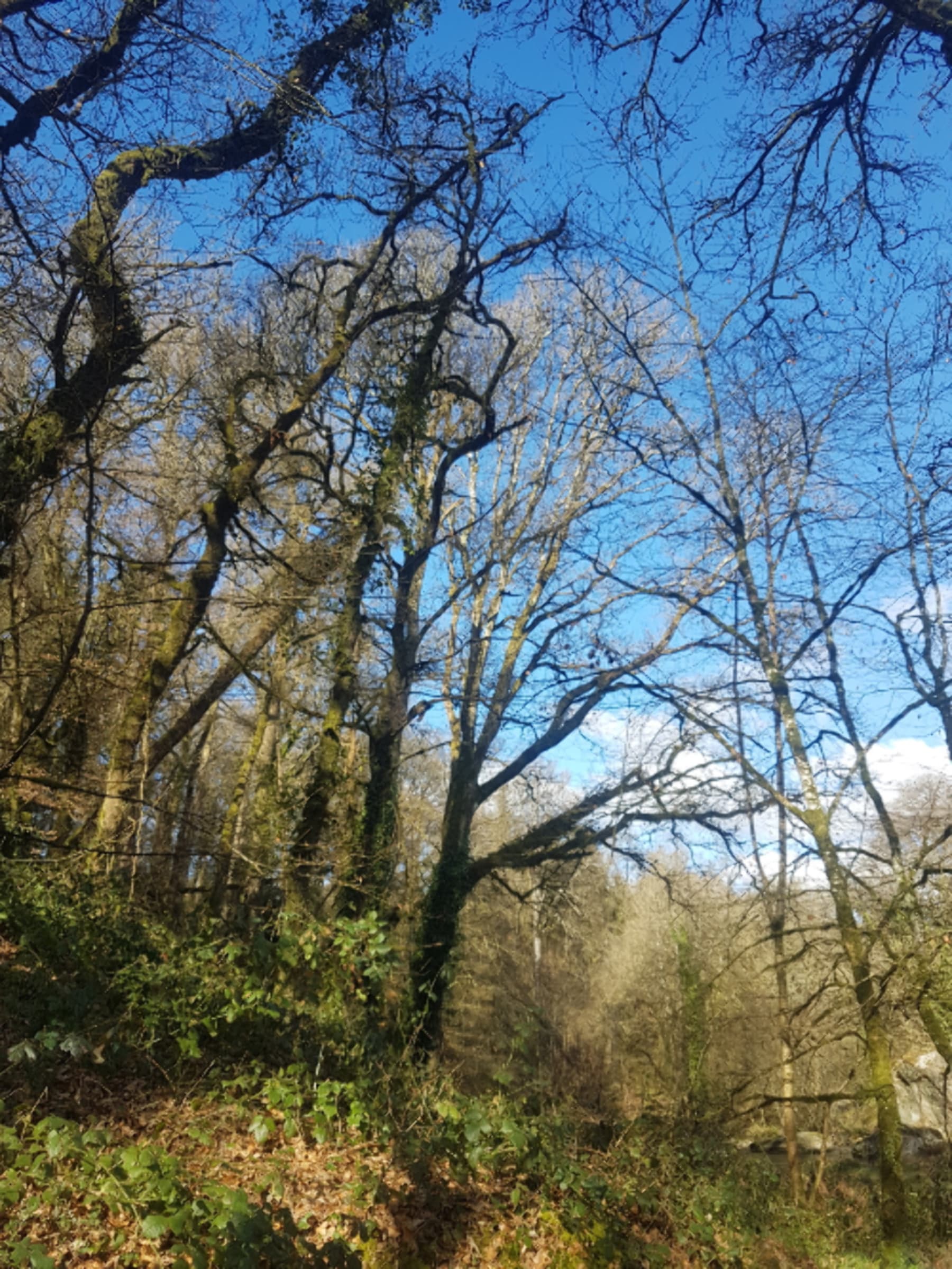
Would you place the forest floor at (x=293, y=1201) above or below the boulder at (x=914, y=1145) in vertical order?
above

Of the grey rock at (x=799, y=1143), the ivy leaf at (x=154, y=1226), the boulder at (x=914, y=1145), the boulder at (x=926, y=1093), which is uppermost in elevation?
the ivy leaf at (x=154, y=1226)

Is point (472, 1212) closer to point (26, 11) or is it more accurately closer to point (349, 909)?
point (349, 909)

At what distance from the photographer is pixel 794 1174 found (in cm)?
1048

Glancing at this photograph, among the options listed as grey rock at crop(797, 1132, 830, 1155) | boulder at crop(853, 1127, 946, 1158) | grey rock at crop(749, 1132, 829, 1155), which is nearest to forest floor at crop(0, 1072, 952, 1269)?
boulder at crop(853, 1127, 946, 1158)

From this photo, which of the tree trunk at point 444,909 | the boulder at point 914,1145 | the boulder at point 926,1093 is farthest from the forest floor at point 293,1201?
the boulder at point 914,1145

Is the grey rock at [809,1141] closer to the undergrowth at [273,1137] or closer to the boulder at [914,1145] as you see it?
the boulder at [914,1145]

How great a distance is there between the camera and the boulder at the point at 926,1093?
817 cm

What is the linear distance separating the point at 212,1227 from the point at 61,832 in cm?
808

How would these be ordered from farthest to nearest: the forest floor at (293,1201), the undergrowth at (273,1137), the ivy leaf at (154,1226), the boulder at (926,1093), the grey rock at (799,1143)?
the grey rock at (799,1143)
the boulder at (926,1093)
the undergrowth at (273,1137)
the forest floor at (293,1201)
the ivy leaf at (154,1226)

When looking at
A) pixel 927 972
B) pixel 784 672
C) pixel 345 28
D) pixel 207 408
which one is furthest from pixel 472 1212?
pixel 345 28

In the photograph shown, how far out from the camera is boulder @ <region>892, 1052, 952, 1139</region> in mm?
8172

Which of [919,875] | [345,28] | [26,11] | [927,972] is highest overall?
[345,28]

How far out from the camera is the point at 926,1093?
32.7ft

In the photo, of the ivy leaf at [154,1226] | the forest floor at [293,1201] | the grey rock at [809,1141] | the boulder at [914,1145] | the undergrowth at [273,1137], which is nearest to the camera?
the ivy leaf at [154,1226]
